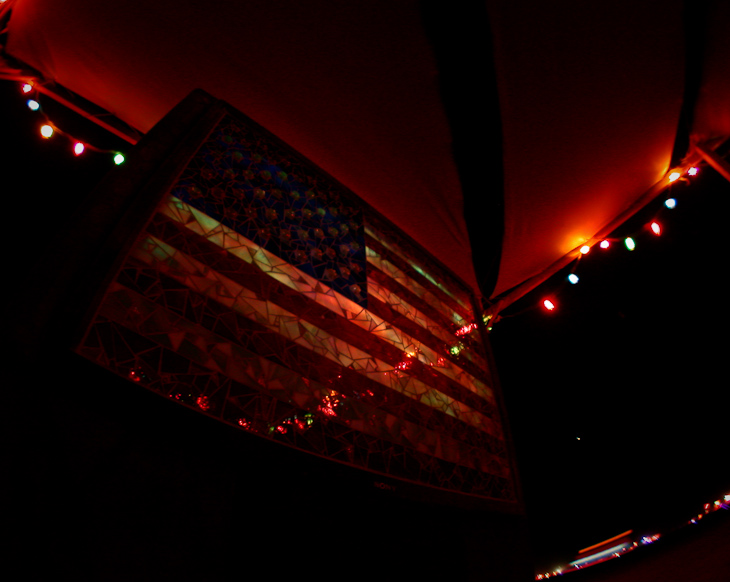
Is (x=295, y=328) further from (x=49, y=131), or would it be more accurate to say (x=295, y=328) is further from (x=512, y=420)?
(x=512, y=420)

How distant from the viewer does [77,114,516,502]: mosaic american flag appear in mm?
889

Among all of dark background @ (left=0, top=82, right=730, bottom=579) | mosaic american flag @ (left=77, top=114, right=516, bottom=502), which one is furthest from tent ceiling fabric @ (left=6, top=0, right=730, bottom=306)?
dark background @ (left=0, top=82, right=730, bottom=579)

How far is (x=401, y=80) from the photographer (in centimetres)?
155

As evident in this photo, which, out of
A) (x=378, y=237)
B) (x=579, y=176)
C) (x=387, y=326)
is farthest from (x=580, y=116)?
(x=387, y=326)

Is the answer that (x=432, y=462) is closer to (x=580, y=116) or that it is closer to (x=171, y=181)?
(x=171, y=181)

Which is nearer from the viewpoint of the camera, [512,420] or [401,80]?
[401,80]

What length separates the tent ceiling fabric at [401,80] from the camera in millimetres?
1399

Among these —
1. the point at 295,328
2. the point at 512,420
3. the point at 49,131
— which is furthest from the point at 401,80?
the point at 512,420

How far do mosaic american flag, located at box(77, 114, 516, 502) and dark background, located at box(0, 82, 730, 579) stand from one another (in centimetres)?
10

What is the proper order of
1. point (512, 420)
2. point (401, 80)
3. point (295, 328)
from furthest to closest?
point (512, 420) < point (401, 80) < point (295, 328)

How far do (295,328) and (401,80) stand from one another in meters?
1.13

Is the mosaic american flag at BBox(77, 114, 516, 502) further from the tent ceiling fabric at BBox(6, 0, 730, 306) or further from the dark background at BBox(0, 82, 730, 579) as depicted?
the tent ceiling fabric at BBox(6, 0, 730, 306)

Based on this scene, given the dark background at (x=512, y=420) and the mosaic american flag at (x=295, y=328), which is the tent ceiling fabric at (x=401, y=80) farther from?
the dark background at (x=512, y=420)

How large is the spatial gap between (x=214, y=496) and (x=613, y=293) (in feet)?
9.55
